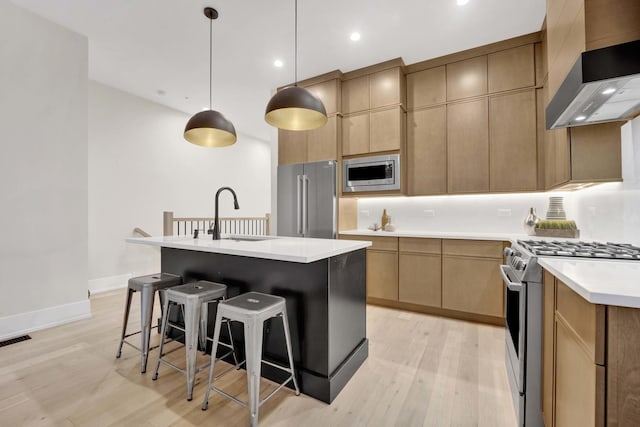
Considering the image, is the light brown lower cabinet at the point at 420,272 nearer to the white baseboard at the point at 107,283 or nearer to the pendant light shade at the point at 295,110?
the pendant light shade at the point at 295,110

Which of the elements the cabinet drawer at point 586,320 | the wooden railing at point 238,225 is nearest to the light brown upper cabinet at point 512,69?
the cabinet drawer at point 586,320

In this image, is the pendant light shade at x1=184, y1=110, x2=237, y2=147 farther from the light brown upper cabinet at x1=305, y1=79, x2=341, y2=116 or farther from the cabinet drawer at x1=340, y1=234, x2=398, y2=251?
the cabinet drawer at x1=340, y1=234, x2=398, y2=251

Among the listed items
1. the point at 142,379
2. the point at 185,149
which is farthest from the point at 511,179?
the point at 185,149

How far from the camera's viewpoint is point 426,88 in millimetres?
3531

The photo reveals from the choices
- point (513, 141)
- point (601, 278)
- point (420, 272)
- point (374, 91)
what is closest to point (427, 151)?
point (513, 141)

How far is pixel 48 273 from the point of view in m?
2.90

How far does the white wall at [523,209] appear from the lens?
173 cm

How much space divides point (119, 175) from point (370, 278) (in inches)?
157

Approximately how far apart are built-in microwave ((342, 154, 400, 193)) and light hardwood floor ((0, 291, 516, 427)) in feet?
5.77

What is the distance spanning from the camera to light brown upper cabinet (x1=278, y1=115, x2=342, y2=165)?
150 inches

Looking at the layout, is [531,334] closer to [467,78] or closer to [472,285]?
[472,285]

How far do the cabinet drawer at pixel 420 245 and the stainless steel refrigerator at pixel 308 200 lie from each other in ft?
2.79

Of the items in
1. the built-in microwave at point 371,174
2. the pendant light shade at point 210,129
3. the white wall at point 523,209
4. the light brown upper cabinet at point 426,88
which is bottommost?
the white wall at point 523,209

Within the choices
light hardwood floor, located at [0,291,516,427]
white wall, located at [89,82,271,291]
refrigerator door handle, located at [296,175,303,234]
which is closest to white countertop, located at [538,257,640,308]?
light hardwood floor, located at [0,291,516,427]
